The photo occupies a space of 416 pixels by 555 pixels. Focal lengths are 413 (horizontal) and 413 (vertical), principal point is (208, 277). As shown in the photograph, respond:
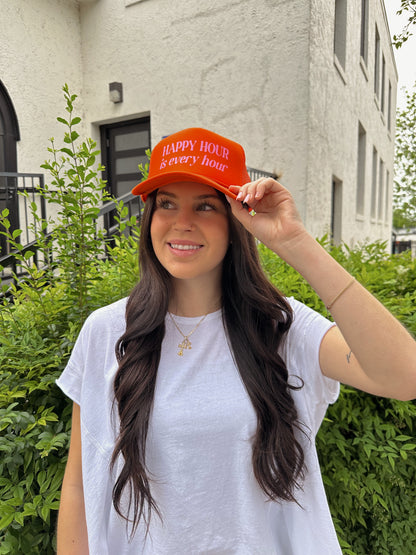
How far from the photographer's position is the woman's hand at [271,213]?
1.00 m

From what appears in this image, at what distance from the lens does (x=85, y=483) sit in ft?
3.93

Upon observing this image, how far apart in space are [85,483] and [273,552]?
1.84ft

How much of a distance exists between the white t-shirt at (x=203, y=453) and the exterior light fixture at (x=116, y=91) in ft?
23.5

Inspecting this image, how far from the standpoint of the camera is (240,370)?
1.15 meters

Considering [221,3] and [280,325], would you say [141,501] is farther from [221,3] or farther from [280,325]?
[221,3]

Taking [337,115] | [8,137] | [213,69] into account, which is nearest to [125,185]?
[8,137]

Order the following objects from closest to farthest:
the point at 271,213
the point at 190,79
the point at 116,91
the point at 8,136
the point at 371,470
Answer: the point at 271,213 < the point at 371,470 < the point at 8,136 < the point at 190,79 < the point at 116,91

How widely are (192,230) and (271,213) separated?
223 mm

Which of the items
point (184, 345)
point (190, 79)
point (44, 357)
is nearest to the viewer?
point (184, 345)

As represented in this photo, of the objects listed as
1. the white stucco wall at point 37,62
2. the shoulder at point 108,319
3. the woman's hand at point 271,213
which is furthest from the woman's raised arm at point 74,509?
the white stucco wall at point 37,62

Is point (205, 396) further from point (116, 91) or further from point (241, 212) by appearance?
point (116, 91)

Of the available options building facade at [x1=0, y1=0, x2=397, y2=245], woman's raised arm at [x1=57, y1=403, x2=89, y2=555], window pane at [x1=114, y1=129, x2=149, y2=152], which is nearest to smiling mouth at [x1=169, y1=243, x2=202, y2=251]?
woman's raised arm at [x1=57, y1=403, x2=89, y2=555]

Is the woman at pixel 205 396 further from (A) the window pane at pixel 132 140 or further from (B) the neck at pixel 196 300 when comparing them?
(A) the window pane at pixel 132 140

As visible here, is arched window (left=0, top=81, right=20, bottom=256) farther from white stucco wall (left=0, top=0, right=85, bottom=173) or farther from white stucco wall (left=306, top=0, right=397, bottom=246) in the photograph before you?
white stucco wall (left=306, top=0, right=397, bottom=246)
